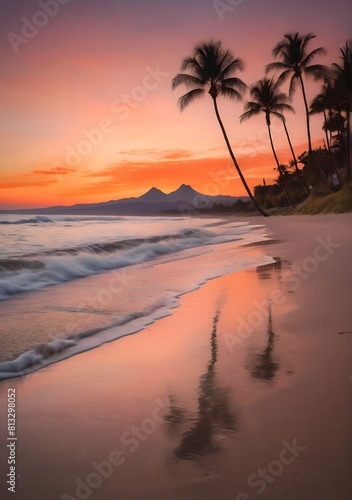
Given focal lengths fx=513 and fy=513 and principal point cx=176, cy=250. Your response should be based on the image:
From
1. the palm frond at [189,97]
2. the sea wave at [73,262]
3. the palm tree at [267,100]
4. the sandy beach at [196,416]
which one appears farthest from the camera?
the palm tree at [267,100]

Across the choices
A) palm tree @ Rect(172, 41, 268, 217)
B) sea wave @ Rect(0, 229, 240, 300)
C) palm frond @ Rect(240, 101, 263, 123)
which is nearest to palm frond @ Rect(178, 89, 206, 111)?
palm tree @ Rect(172, 41, 268, 217)

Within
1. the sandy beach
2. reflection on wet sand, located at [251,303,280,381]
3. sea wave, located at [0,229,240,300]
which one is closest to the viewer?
the sandy beach

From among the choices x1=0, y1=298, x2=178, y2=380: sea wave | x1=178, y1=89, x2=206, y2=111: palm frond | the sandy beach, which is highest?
x1=178, y1=89, x2=206, y2=111: palm frond

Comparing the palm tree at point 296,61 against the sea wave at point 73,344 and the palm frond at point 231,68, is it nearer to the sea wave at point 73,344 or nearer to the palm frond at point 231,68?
the palm frond at point 231,68

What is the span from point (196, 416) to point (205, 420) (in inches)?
2.6

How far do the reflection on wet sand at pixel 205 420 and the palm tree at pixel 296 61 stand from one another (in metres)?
35.8

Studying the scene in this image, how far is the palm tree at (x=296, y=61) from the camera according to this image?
34.9 metres

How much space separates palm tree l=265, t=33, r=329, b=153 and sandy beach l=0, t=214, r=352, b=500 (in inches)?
1348

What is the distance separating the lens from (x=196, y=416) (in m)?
2.29

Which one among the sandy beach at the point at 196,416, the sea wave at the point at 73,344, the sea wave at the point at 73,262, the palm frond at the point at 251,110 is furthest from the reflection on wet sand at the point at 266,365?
the palm frond at the point at 251,110

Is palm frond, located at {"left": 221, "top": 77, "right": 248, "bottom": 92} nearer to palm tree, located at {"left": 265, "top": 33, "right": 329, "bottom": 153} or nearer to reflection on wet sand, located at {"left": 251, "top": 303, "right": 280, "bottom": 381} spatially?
palm tree, located at {"left": 265, "top": 33, "right": 329, "bottom": 153}

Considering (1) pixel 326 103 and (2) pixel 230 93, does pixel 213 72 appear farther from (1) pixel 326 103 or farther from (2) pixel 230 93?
(1) pixel 326 103

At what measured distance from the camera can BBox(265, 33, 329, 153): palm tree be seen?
34.9m

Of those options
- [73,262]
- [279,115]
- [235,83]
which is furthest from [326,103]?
[73,262]
